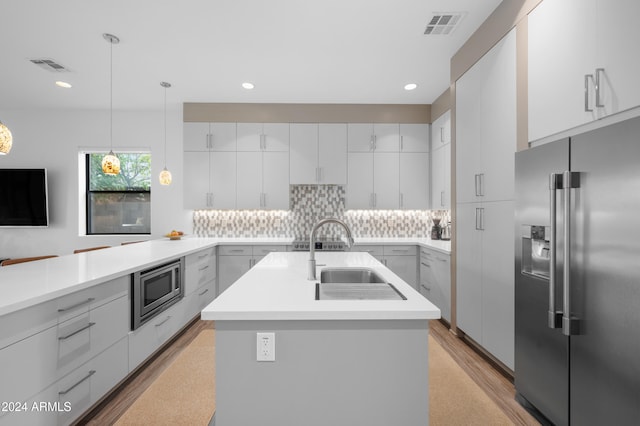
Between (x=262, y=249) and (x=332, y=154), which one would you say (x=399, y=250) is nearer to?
(x=332, y=154)

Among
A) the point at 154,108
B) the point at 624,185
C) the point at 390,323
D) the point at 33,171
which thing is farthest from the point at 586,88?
the point at 33,171

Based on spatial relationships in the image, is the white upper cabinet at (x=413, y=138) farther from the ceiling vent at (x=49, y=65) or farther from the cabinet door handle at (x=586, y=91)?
the ceiling vent at (x=49, y=65)

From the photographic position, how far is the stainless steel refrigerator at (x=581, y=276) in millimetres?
1311

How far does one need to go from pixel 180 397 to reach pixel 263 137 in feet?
11.0

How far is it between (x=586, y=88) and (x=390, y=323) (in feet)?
5.07

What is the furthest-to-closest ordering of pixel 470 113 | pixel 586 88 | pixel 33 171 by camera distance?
pixel 33 171 → pixel 470 113 → pixel 586 88

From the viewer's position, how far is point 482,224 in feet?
8.71

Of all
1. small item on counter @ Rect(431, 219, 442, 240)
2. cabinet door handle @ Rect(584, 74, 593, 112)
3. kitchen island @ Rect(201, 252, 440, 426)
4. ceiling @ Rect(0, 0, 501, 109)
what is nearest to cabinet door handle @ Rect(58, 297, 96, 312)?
kitchen island @ Rect(201, 252, 440, 426)

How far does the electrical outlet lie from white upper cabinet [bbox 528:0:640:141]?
6.03 feet

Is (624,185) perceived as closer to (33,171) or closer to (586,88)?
(586,88)

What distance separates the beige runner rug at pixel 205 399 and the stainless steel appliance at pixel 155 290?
19.9 inches

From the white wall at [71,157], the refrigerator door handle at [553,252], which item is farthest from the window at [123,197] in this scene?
the refrigerator door handle at [553,252]

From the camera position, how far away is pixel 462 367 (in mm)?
2633

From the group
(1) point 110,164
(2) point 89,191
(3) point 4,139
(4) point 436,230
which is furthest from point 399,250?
(2) point 89,191
